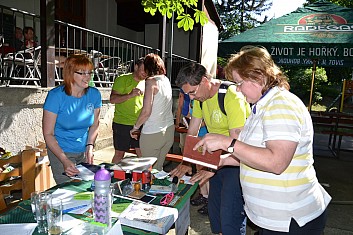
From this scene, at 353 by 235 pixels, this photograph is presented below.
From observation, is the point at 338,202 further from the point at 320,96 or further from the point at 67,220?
the point at 320,96

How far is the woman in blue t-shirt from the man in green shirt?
4.53ft

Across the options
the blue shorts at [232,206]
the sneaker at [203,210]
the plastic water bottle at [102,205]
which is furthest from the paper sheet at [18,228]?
the sneaker at [203,210]

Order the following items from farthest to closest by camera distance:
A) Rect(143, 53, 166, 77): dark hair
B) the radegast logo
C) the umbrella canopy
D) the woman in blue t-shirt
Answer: the radegast logo
the umbrella canopy
Rect(143, 53, 166, 77): dark hair
the woman in blue t-shirt

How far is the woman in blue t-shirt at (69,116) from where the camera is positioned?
2555mm

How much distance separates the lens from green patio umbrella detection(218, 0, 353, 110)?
425 centimetres

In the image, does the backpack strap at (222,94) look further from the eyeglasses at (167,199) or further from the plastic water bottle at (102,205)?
the plastic water bottle at (102,205)

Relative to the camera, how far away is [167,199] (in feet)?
6.43

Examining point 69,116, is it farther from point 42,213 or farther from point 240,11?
point 240,11

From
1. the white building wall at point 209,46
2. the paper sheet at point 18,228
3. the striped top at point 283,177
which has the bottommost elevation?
the paper sheet at point 18,228

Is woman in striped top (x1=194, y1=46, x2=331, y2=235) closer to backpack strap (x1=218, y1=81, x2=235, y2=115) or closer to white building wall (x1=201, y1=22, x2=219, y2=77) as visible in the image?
backpack strap (x1=218, y1=81, x2=235, y2=115)

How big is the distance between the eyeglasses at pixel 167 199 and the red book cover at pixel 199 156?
264 millimetres

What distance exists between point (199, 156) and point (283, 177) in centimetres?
57

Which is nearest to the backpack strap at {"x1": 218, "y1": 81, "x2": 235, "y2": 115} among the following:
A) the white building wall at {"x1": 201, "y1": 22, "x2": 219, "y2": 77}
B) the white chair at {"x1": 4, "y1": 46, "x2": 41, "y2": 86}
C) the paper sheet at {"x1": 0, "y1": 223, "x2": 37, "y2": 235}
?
the paper sheet at {"x1": 0, "y1": 223, "x2": 37, "y2": 235}

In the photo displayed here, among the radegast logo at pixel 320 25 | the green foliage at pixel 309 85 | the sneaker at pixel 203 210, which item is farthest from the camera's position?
the green foliage at pixel 309 85
